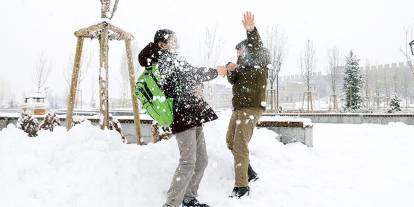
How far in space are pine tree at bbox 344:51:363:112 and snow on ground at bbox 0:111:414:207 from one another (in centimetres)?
2392

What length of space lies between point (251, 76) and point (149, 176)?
156 cm

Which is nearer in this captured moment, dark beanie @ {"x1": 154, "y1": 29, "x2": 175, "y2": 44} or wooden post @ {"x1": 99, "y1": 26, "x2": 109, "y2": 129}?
dark beanie @ {"x1": 154, "y1": 29, "x2": 175, "y2": 44}

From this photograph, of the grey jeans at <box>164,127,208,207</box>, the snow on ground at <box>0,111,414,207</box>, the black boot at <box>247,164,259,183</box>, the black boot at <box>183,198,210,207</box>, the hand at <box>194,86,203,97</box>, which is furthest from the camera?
the black boot at <box>247,164,259,183</box>

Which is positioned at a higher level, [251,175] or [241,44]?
[241,44]

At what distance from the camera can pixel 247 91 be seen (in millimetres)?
4188

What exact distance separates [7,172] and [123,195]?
1.26 metres

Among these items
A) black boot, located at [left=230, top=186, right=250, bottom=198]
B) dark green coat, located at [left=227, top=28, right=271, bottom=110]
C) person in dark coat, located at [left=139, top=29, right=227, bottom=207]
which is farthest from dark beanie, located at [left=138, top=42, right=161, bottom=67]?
black boot, located at [left=230, top=186, right=250, bottom=198]

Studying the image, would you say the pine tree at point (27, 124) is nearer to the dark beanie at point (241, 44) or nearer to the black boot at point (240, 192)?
the dark beanie at point (241, 44)

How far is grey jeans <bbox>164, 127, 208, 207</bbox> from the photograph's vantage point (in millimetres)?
3406

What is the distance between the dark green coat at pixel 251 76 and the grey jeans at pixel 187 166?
0.74 m

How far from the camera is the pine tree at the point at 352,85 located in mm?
28297

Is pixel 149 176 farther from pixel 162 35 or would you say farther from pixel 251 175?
pixel 162 35

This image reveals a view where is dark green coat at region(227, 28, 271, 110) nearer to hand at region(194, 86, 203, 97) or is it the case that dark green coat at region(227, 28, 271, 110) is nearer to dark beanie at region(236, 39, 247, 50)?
dark beanie at region(236, 39, 247, 50)

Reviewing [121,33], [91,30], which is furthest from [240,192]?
[91,30]
